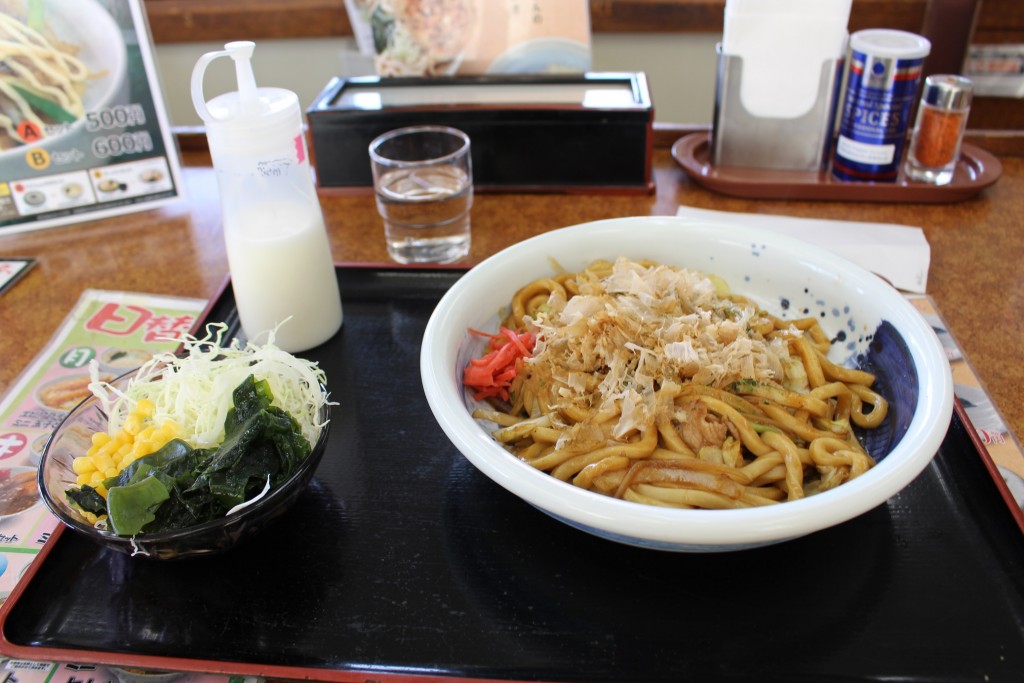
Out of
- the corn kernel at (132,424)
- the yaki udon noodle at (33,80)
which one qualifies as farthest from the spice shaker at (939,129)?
the yaki udon noodle at (33,80)

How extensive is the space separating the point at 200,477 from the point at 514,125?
119 cm

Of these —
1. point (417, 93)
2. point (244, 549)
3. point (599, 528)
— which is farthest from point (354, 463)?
point (417, 93)

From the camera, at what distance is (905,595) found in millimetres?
931

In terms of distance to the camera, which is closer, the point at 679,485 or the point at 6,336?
the point at 679,485

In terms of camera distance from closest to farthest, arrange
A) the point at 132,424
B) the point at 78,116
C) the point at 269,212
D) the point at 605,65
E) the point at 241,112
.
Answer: the point at 132,424 → the point at 241,112 → the point at 269,212 → the point at 78,116 → the point at 605,65

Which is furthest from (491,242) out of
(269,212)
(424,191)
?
(269,212)

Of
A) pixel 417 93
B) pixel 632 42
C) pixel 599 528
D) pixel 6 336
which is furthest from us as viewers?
pixel 632 42

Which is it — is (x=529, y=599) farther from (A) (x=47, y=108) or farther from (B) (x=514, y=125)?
(A) (x=47, y=108)

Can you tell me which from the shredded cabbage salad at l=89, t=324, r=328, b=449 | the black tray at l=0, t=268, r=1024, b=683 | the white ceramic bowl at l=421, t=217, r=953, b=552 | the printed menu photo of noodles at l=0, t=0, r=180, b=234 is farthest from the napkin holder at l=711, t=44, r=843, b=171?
the printed menu photo of noodles at l=0, t=0, r=180, b=234

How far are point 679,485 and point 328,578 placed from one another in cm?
45

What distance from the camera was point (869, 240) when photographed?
170 centimetres

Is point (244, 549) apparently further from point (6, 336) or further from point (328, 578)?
point (6, 336)

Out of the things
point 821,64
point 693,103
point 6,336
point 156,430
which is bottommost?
point 693,103

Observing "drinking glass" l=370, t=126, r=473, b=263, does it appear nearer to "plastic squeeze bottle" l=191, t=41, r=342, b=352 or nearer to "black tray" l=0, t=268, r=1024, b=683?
"plastic squeeze bottle" l=191, t=41, r=342, b=352
